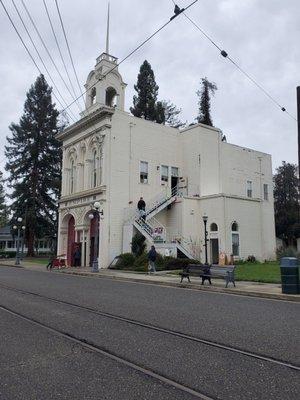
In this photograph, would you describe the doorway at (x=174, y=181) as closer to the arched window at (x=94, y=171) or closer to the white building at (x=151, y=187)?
the white building at (x=151, y=187)

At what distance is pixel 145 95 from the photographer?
2288 inches

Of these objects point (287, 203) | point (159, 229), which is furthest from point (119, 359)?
point (287, 203)

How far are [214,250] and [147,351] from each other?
28806mm

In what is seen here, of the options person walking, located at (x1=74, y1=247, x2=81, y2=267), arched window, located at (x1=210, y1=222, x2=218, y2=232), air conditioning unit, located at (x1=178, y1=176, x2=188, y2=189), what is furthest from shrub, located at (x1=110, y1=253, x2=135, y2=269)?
air conditioning unit, located at (x1=178, y1=176, x2=188, y2=189)

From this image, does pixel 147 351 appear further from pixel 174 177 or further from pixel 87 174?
pixel 174 177

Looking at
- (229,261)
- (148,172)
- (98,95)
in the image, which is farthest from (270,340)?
(98,95)

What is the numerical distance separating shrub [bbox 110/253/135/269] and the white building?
1574mm

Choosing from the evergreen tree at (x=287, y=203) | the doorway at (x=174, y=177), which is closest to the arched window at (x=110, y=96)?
the doorway at (x=174, y=177)

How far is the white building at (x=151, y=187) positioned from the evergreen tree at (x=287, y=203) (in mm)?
25614

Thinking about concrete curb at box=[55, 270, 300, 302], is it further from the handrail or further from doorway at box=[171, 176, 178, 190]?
doorway at box=[171, 176, 178, 190]

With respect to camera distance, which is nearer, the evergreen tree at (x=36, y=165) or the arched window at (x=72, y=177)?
the arched window at (x=72, y=177)

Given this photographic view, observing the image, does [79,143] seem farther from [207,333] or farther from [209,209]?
[207,333]

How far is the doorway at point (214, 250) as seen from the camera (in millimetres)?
35062

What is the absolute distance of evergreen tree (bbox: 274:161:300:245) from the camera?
218 feet
